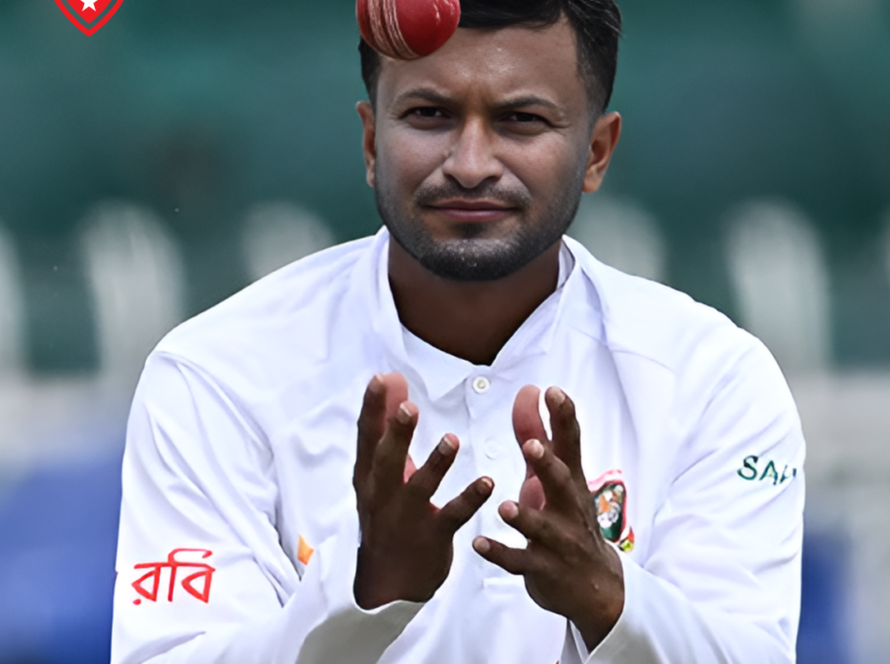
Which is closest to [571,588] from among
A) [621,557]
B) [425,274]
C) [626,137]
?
[621,557]

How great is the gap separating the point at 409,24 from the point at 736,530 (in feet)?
2.93

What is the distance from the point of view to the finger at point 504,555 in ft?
5.30

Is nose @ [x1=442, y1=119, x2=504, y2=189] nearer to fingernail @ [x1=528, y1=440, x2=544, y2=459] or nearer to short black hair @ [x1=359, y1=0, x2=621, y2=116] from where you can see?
short black hair @ [x1=359, y1=0, x2=621, y2=116]

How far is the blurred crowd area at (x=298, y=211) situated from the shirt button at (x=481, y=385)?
32.3 inches

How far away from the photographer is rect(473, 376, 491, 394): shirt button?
2145 millimetres

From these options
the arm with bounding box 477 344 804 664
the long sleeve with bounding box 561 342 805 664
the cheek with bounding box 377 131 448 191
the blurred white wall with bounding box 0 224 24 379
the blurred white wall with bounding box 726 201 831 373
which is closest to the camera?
the arm with bounding box 477 344 804 664

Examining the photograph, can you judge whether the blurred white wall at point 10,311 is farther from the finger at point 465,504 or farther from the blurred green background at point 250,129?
the finger at point 465,504

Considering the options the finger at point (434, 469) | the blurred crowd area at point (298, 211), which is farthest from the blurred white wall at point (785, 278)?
the finger at point (434, 469)

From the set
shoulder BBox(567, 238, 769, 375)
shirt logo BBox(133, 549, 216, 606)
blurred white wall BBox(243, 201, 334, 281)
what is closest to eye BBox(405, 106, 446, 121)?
shoulder BBox(567, 238, 769, 375)

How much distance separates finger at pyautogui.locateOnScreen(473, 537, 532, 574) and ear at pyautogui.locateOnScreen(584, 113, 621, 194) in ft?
2.66

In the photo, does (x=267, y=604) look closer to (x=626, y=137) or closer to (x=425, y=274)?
(x=425, y=274)

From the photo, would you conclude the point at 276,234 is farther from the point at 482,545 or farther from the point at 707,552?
the point at 482,545

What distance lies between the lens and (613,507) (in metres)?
2.14

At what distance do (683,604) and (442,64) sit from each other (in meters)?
0.86
